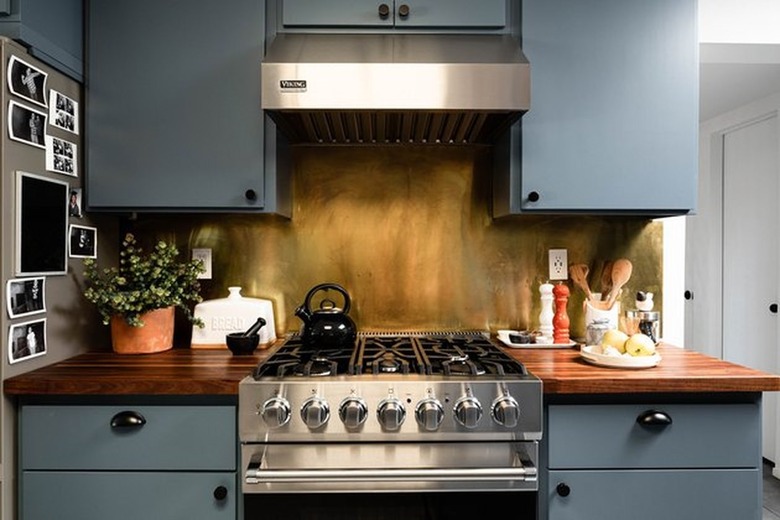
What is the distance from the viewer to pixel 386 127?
185 cm

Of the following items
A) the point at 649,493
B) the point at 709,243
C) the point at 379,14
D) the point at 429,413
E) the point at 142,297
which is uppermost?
the point at 379,14

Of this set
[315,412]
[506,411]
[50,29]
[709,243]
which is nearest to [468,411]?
[506,411]

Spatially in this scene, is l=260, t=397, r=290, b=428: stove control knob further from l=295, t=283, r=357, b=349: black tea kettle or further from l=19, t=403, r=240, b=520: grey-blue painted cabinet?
l=295, t=283, r=357, b=349: black tea kettle

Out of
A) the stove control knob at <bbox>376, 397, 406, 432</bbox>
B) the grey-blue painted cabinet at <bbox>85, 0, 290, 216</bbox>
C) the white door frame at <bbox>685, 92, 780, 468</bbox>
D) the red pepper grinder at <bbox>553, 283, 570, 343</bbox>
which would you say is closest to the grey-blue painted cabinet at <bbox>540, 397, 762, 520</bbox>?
the stove control knob at <bbox>376, 397, 406, 432</bbox>

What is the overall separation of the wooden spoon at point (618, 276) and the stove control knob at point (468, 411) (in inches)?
33.8

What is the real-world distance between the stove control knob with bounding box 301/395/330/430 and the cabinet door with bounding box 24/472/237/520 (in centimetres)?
27

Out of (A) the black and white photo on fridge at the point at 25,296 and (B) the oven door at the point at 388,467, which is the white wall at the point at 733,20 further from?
(A) the black and white photo on fridge at the point at 25,296

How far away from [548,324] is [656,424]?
24.2 inches

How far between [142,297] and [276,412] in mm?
692

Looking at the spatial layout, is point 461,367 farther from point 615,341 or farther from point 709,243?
point 709,243

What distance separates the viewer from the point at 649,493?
4.60ft

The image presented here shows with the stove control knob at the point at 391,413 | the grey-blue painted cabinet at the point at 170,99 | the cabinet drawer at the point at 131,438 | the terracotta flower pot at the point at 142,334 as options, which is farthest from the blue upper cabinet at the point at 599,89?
the terracotta flower pot at the point at 142,334

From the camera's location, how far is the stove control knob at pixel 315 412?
4.28ft

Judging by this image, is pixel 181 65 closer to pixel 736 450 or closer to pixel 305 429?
pixel 305 429
